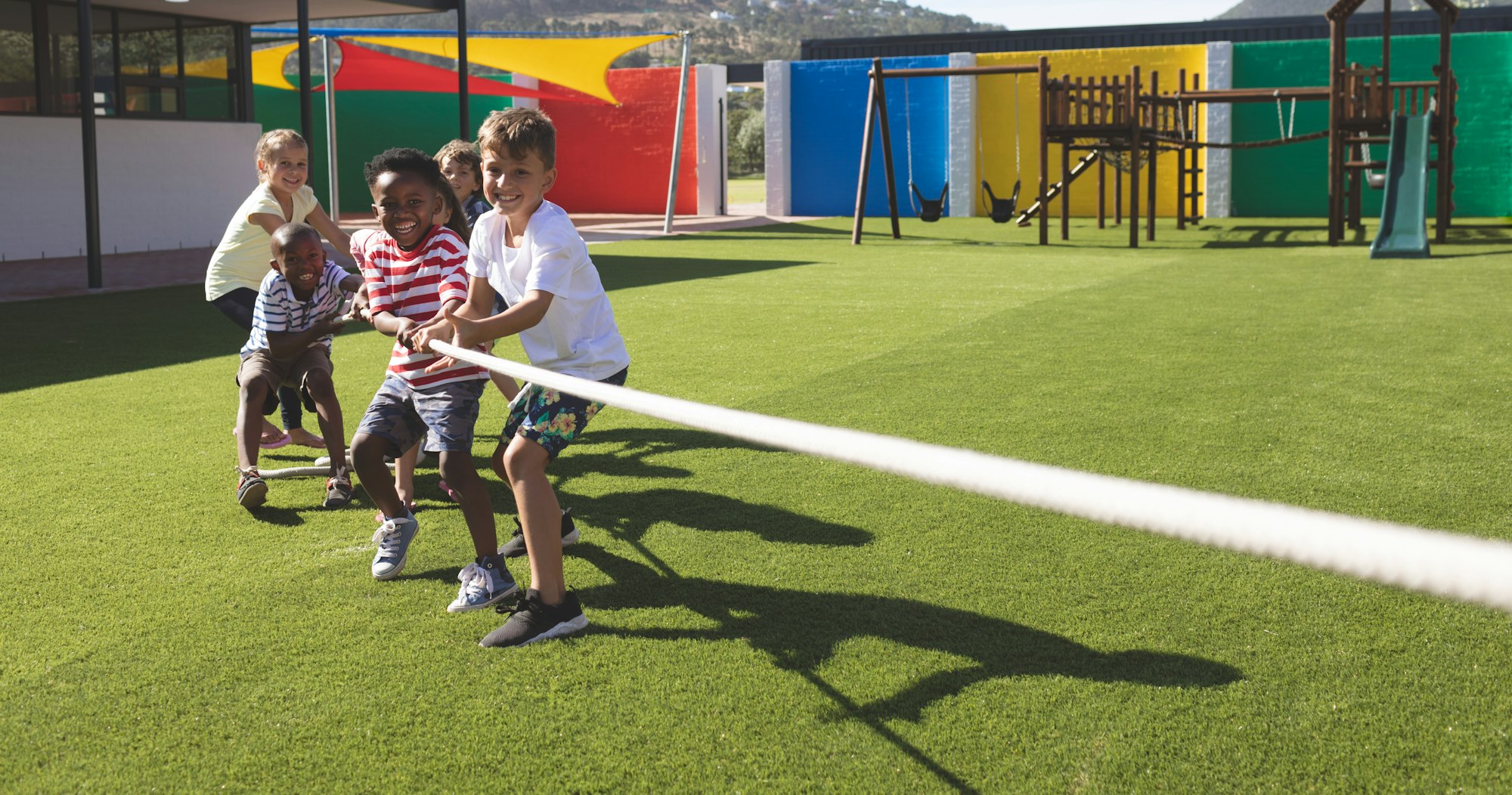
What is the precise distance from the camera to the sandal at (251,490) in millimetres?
4398

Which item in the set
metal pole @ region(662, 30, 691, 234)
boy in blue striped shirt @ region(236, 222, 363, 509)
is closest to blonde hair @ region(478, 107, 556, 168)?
boy in blue striped shirt @ region(236, 222, 363, 509)

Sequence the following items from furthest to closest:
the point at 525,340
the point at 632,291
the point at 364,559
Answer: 1. the point at 632,291
2. the point at 364,559
3. the point at 525,340

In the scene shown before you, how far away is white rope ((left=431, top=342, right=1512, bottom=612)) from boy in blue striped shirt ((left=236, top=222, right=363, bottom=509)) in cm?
334

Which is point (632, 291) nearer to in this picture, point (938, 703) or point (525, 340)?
point (525, 340)

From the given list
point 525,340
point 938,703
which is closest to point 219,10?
point 525,340

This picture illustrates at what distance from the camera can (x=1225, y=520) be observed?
4.12 feet

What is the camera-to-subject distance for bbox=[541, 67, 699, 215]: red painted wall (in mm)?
26438

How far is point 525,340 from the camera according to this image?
3463 mm

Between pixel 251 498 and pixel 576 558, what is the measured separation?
129cm

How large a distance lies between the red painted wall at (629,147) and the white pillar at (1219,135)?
9.95 metres

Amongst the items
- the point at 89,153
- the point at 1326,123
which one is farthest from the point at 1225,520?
the point at 1326,123

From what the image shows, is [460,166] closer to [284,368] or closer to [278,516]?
[284,368]

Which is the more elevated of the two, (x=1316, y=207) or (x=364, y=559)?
(x=1316, y=207)

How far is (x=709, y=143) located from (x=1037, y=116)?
21.5 ft
